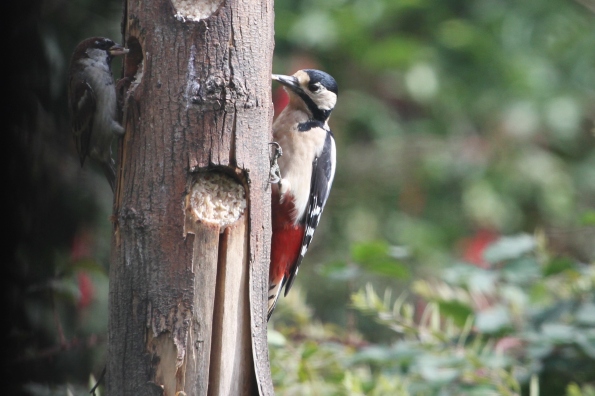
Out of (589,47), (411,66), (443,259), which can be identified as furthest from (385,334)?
(589,47)

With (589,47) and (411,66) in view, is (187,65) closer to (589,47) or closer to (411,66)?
(411,66)

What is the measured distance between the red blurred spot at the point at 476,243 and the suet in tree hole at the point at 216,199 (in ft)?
13.6

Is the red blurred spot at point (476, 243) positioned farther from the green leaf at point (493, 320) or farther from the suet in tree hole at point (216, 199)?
the suet in tree hole at point (216, 199)

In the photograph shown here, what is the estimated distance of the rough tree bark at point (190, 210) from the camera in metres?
2.22

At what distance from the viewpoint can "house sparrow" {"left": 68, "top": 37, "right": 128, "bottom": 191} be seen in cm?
253

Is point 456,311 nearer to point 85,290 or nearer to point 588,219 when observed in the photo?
point 588,219

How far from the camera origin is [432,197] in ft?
24.0

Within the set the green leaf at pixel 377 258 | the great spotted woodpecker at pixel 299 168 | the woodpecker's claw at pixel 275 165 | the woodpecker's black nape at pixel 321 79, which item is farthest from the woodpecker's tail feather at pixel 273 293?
the woodpecker's black nape at pixel 321 79

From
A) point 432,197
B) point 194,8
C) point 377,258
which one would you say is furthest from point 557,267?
point 432,197

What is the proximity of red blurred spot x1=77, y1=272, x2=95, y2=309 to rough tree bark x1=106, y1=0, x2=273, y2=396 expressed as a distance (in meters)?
1.10

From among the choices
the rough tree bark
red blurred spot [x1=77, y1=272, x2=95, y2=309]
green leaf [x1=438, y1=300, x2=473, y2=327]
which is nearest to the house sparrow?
the rough tree bark

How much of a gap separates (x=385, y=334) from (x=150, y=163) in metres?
4.36

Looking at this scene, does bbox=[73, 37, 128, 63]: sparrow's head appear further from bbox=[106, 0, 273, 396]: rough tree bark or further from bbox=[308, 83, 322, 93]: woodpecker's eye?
bbox=[308, 83, 322, 93]: woodpecker's eye

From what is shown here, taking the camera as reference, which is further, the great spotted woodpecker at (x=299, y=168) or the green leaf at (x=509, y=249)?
the green leaf at (x=509, y=249)
